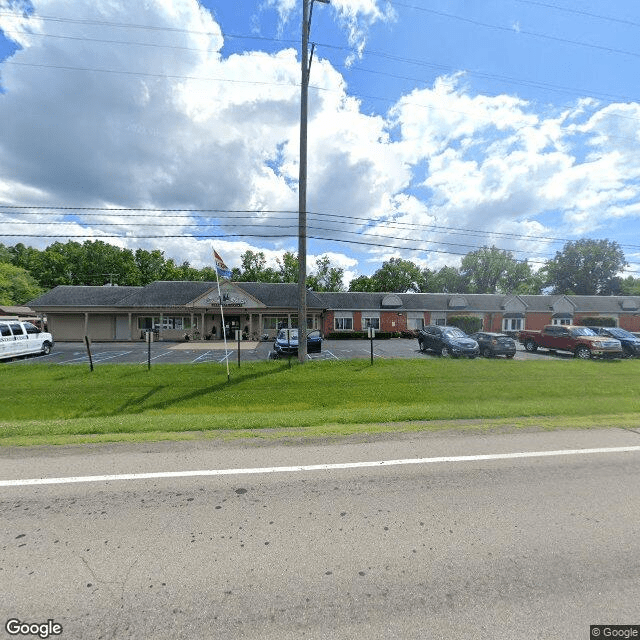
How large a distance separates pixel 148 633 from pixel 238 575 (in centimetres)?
67

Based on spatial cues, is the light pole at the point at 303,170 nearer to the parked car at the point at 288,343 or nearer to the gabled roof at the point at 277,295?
the parked car at the point at 288,343

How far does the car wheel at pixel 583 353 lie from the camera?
18.0 metres

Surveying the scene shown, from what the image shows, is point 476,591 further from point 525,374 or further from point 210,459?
point 525,374

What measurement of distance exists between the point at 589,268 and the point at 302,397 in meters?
82.6

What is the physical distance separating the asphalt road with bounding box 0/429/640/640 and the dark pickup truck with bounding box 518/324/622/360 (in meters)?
16.3

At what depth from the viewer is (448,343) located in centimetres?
1848

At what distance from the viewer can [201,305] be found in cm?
3194

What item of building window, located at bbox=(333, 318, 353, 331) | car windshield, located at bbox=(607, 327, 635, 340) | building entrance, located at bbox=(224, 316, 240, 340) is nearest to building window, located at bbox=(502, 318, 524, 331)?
building window, located at bbox=(333, 318, 353, 331)

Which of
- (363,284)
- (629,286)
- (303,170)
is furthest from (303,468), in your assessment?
(629,286)

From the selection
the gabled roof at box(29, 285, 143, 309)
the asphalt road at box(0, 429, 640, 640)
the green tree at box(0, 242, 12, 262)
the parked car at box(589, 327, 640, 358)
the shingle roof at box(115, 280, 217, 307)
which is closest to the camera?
the asphalt road at box(0, 429, 640, 640)

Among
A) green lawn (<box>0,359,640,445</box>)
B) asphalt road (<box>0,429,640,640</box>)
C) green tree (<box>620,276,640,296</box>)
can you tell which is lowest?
green lawn (<box>0,359,640,445</box>)

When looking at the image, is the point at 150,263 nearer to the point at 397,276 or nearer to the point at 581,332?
the point at 397,276

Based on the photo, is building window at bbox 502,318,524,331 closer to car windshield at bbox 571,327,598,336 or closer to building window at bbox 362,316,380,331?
building window at bbox 362,316,380,331

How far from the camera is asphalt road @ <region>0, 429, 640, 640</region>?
227cm
